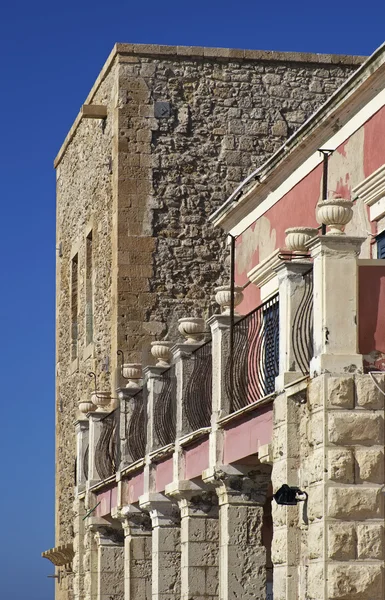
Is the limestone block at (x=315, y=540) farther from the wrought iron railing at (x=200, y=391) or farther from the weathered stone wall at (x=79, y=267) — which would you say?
the weathered stone wall at (x=79, y=267)

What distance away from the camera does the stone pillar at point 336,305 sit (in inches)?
443

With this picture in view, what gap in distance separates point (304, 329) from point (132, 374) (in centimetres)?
872

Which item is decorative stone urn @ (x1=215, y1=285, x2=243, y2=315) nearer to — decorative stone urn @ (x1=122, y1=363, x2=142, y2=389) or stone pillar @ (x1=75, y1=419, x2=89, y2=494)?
decorative stone urn @ (x1=122, y1=363, x2=142, y2=389)

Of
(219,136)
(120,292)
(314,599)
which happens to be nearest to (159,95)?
(219,136)

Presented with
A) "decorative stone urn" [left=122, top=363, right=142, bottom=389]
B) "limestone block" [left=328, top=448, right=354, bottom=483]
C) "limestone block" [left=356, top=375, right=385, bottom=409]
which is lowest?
"limestone block" [left=328, top=448, right=354, bottom=483]

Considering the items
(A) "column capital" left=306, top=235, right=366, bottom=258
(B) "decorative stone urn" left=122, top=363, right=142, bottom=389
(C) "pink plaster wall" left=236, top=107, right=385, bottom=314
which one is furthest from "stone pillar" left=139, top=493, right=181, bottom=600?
(A) "column capital" left=306, top=235, right=366, bottom=258

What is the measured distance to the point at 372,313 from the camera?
37.7ft

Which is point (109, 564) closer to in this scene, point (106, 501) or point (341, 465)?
point (106, 501)

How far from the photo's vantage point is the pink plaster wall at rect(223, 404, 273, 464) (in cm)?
1305

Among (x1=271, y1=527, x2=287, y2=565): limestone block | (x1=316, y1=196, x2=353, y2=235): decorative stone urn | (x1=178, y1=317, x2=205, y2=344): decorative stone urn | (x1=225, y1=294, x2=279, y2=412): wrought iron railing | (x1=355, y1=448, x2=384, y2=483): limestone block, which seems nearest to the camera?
(x1=355, y1=448, x2=384, y2=483): limestone block

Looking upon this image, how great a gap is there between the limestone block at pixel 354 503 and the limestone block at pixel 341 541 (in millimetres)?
78

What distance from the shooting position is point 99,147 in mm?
24625

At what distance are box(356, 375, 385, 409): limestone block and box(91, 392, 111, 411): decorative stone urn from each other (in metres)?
11.8

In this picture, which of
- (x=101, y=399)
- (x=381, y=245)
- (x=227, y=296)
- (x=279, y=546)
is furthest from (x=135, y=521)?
(x=279, y=546)
